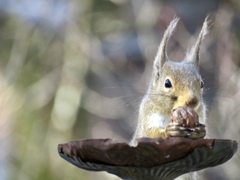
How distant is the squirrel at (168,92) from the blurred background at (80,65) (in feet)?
7.04

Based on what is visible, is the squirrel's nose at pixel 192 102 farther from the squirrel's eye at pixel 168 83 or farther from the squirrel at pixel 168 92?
the squirrel's eye at pixel 168 83

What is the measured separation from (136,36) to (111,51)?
0.61ft

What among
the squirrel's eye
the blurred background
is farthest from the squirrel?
the blurred background

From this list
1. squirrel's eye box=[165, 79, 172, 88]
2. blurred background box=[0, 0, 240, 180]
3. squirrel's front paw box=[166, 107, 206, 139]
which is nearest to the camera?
squirrel's front paw box=[166, 107, 206, 139]

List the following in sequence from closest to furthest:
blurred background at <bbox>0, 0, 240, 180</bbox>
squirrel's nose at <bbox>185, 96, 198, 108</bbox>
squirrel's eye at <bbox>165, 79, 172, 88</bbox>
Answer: squirrel's nose at <bbox>185, 96, 198, 108</bbox> → squirrel's eye at <bbox>165, 79, 172, 88</bbox> → blurred background at <bbox>0, 0, 240, 180</bbox>

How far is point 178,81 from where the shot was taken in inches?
79.5

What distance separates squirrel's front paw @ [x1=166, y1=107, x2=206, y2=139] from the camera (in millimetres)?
1342

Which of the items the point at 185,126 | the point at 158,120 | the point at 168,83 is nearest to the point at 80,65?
the point at 168,83

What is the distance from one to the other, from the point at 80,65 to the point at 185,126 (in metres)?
3.25

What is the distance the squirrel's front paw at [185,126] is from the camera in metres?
1.34

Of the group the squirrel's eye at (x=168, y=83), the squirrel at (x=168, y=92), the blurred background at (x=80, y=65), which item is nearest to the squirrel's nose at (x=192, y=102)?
the squirrel at (x=168, y=92)

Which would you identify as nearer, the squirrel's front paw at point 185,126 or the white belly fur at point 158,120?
the squirrel's front paw at point 185,126

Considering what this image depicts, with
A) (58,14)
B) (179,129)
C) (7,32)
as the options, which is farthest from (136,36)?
(179,129)

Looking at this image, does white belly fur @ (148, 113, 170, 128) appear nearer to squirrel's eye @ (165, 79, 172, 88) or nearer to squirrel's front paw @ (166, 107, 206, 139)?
squirrel's eye @ (165, 79, 172, 88)
